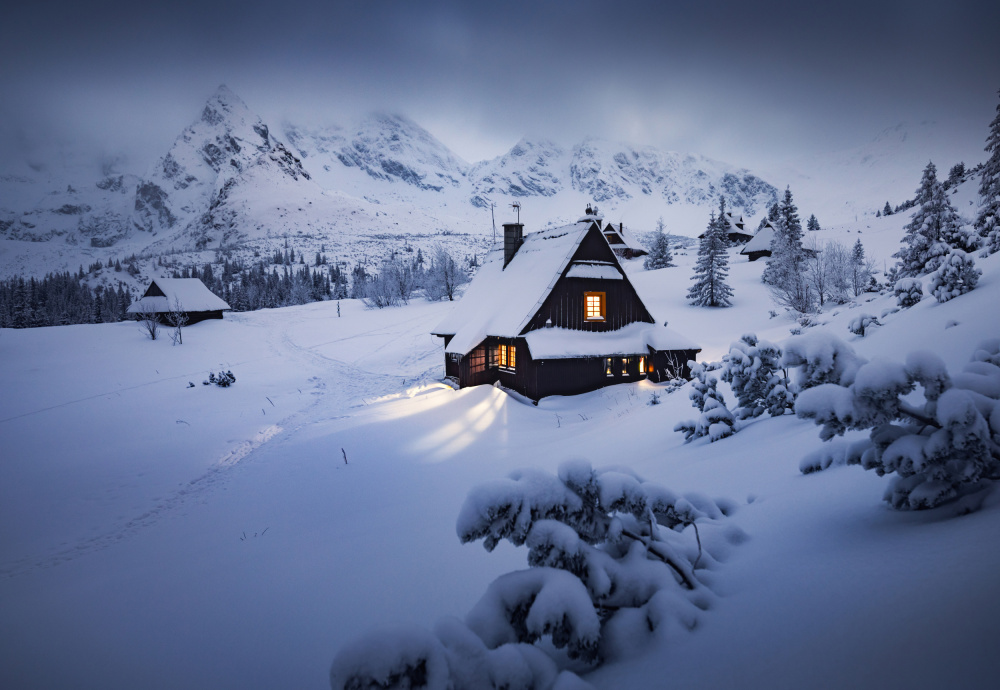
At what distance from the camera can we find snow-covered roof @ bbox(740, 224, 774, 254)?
52562 mm

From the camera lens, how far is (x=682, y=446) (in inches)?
335

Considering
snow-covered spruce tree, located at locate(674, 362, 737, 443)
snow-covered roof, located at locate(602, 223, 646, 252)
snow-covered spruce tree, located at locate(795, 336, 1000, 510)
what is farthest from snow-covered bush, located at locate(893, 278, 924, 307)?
snow-covered roof, located at locate(602, 223, 646, 252)

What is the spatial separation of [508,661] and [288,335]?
46996 millimetres

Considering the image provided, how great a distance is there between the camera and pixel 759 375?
7.59 metres

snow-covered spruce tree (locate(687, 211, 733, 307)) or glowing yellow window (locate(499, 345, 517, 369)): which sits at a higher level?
snow-covered spruce tree (locate(687, 211, 733, 307))

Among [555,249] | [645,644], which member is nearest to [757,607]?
[645,644]

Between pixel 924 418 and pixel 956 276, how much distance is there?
13.2 m

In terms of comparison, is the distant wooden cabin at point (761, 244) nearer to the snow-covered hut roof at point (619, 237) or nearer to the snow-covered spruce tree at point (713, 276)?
the snow-covered hut roof at point (619, 237)

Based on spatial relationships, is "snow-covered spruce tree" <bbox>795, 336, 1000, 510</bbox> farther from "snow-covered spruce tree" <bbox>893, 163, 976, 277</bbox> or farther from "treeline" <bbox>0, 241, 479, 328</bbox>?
"treeline" <bbox>0, 241, 479, 328</bbox>

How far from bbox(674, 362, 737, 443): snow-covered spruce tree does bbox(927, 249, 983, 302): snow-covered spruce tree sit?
8.32 m

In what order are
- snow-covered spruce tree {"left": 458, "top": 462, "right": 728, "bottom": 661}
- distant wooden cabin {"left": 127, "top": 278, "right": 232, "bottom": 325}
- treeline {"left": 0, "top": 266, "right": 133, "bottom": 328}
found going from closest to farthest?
snow-covered spruce tree {"left": 458, "top": 462, "right": 728, "bottom": 661} → distant wooden cabin {"left": 127, "top": 278, "right": 232, "bottom": 325} → treeline {"left": 0, "top": 266, "right": 133, "bottom": 328}

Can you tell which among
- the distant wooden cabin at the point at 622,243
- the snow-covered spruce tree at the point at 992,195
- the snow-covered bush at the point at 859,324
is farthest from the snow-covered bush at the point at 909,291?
the distant wooden cabin at the point at 622,243

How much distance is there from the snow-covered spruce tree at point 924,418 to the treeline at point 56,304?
3690 inches

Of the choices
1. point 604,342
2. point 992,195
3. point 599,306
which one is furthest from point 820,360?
point 992,195
